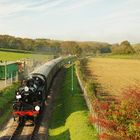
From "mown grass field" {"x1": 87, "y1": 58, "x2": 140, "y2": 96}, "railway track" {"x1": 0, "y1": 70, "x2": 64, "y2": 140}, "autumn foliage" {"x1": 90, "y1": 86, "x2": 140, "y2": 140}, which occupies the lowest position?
"mown grass field" {"x1": 87, "y1": 58, "x2": 140, "y2": 96}

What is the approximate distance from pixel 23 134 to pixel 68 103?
9.31 meters

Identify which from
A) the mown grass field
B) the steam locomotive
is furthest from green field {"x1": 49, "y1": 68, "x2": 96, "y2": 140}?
the mown grass field

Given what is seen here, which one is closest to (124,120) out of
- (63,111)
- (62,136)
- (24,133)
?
(62,136)

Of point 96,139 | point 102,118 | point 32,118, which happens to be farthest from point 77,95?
point 102,118

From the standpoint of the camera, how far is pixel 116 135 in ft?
53.4

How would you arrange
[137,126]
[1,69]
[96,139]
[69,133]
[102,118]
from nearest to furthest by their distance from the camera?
[137,126] < [102,118] < [96,139] < [69,133] < [1,69]

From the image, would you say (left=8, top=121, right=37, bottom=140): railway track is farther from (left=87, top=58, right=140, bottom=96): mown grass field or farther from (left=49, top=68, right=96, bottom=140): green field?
(left=87, top=58, right=140, bottom=96): mown grass field

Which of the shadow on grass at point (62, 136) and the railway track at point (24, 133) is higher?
the shadow on grass at point (62, 136)

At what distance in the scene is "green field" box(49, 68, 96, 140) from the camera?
2438cm

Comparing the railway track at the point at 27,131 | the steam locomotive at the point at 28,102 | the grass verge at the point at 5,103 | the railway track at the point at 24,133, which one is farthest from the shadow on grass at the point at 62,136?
the grass verge at the point at 5,103

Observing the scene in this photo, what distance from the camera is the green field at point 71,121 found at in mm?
24375

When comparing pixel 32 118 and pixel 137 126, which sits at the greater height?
pixel 137 126

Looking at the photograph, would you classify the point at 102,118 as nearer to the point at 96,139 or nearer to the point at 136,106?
the point at 136,106

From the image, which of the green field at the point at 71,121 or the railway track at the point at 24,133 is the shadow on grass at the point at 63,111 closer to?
the green field at the point at 71,121
